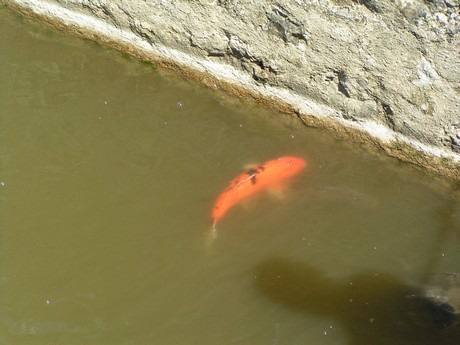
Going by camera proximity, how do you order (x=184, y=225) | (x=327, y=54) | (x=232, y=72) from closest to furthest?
(x=184, y=225) → (x=327, y=54) → (x=232, y=72)

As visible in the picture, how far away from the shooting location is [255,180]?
4.57 metres

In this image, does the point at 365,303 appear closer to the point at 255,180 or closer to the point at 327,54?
the point at 255,180

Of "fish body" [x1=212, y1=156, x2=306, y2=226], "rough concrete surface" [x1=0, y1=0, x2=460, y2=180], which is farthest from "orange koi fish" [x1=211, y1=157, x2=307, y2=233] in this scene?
"rough concrete surface" [x1=0, y1=0, x2=460, y2=180]

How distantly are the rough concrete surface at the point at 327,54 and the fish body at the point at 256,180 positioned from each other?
49 cm

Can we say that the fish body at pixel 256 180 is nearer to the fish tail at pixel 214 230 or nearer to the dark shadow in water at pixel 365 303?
the fish tail at pixel 214 230

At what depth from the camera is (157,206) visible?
14.3 feet

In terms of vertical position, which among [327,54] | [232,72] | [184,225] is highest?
[327,54]

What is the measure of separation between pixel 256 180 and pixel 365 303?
119 cm

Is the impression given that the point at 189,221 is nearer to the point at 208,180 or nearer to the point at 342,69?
the point at 208,180

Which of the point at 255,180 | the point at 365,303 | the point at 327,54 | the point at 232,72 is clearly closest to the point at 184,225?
the point at 255,180

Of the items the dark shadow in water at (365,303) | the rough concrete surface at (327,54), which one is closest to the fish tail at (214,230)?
the dark shadow in water at (365,303)

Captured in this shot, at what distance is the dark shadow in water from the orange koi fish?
0.53 m

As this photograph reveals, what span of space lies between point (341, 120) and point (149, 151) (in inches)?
61.3

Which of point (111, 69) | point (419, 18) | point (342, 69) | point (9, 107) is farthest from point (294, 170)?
point (9, 107)
